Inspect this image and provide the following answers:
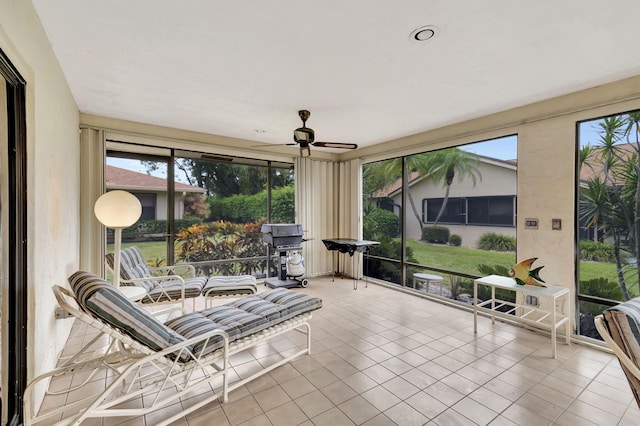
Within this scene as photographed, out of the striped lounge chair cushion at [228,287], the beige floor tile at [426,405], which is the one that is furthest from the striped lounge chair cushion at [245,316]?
the beige floor tile at [426,405]

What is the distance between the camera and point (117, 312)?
162 cm

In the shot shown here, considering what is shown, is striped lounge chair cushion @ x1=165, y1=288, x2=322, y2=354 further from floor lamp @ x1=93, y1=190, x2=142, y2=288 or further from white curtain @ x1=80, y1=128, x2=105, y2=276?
white curtain @ x1=80, y1=128, x2=105, y2=276

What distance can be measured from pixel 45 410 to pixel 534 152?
16.1ft

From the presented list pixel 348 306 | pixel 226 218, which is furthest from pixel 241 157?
pixel 348 306

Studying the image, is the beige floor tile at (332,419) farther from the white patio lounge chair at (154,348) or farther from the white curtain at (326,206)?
the white curtain at (326,206)

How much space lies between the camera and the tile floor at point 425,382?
6.11ft

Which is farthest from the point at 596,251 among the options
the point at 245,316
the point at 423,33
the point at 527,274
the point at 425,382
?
the point at 245,316

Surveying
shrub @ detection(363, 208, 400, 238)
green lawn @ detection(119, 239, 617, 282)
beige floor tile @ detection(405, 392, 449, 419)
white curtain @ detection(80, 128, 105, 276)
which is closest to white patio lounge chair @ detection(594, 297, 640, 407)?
beige floor tile @ detection(405, 392, 449, 419)

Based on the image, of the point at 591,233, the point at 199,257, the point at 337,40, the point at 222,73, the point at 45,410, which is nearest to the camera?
the point at 45,410

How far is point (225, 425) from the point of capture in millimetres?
1781

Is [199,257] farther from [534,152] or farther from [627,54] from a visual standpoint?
[627,54]

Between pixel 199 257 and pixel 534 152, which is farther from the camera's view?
pixel 199 257

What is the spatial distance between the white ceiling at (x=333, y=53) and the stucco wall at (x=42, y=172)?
0.22m

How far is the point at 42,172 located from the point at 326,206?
14.8 feet
